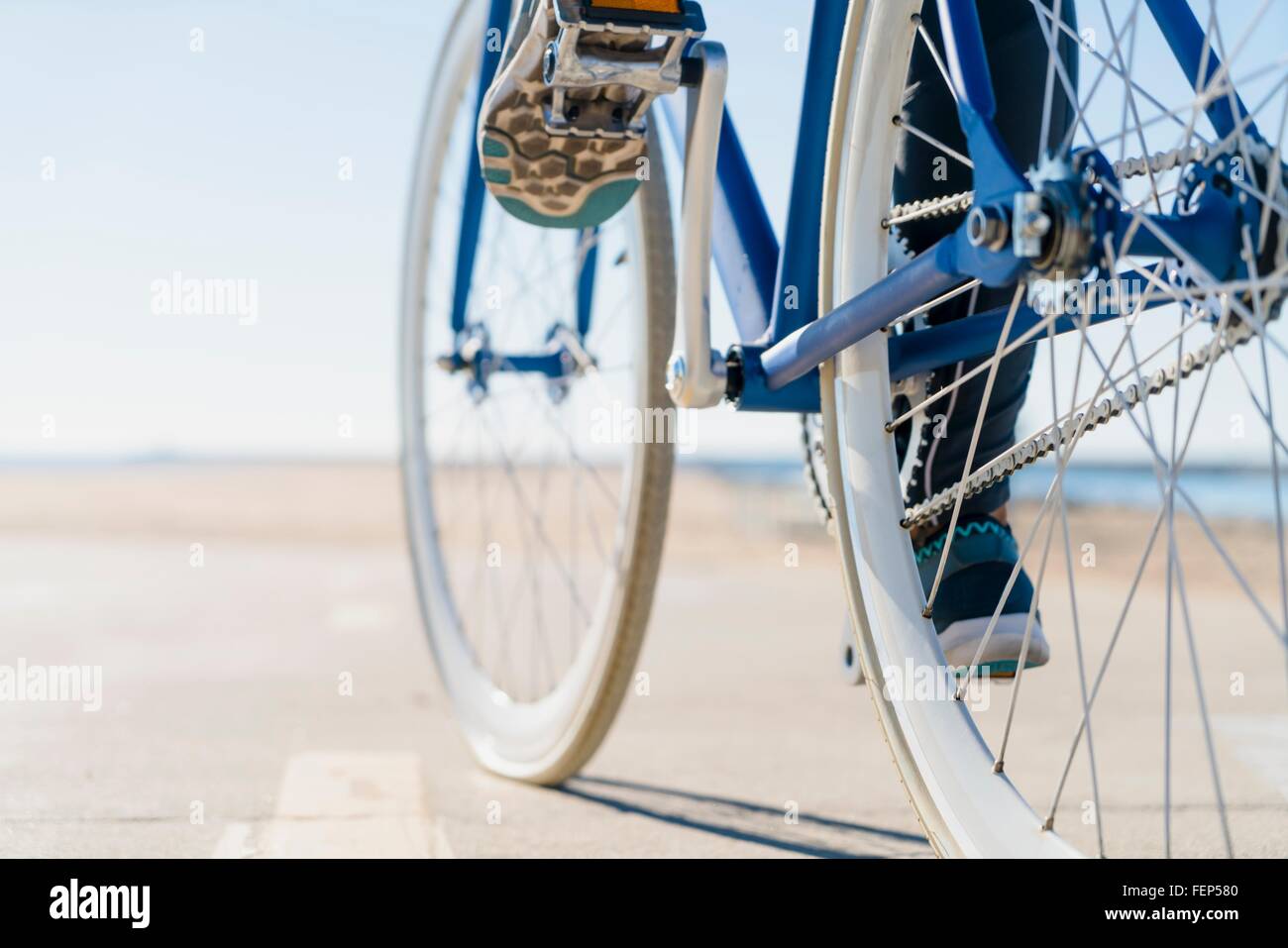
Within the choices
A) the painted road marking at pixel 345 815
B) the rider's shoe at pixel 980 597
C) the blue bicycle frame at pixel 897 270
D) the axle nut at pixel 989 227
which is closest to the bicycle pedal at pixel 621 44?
the blue bicycle frame at pixel 897 270

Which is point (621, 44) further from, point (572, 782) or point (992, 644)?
point (572, 782)

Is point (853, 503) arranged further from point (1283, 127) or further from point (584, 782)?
point (584, 782)

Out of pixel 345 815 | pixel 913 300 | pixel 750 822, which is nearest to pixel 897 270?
pixel 913 300

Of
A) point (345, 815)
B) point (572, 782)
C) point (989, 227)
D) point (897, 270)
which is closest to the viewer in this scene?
point (989, 227)

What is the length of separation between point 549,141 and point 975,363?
549mm

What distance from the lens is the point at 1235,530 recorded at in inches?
355

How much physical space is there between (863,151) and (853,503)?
33 centimetres

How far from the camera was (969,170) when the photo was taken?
4.33 feet

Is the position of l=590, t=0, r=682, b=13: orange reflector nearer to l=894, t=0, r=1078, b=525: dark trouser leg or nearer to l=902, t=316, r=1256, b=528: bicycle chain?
l=894, t=0, r=1078, b=525: dark trouser leg

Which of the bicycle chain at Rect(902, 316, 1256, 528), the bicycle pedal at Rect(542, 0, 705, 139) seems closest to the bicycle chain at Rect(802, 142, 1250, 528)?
the bicycle chain at Rect(902, 316, 1256, 528)

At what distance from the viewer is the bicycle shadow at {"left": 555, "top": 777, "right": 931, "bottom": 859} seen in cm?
152

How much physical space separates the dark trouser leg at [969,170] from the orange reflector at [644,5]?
0.26 meters

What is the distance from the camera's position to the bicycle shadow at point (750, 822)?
1.52 meters
